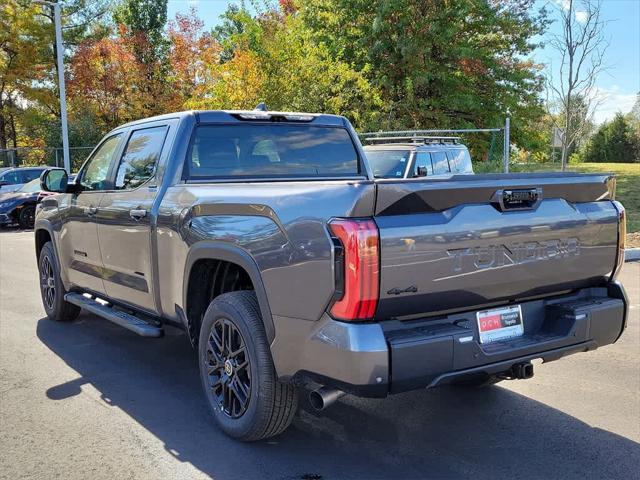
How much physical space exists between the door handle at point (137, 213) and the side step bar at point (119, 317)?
808mm

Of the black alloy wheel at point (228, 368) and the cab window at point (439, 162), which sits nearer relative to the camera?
the black alloy wheel at point (228, 368)

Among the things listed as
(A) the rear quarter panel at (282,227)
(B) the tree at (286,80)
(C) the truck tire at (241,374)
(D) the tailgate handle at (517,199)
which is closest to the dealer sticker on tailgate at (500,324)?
(D) the tailgate handle at (517,199)

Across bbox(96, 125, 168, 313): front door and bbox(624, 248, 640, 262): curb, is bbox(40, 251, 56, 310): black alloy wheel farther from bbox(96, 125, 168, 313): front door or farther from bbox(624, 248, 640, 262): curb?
bbox(624, 248, 640, 262): curb

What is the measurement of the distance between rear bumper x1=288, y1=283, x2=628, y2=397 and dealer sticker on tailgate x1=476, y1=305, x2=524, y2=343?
0.13ft

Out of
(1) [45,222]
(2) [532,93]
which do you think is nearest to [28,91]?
(2) [532,93]

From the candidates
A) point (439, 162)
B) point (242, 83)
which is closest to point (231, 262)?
point (439, 162)

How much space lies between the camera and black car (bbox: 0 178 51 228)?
55.4 feet

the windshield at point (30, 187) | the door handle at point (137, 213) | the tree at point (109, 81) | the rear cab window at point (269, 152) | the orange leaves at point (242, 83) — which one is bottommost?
the windshield at point (30, 187)

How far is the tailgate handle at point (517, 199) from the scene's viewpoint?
321 cm

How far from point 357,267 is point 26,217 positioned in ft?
55.0

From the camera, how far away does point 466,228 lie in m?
3.06

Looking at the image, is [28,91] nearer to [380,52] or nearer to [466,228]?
[380,52]

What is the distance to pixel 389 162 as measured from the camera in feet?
38.7

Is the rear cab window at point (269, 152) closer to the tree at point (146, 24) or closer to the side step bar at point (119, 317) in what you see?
the side step bar at point (119, 317)
